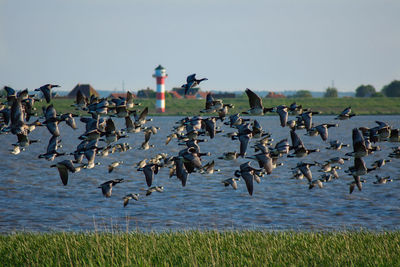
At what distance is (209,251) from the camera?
1759cm

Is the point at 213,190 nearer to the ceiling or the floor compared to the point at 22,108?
nearer to the floor

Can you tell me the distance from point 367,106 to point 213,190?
149 meters

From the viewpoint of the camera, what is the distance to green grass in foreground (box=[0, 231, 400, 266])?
1606cm

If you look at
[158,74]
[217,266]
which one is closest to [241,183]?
[217,266]

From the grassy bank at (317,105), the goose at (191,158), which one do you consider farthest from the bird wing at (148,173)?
the grassy bank at (317,105)

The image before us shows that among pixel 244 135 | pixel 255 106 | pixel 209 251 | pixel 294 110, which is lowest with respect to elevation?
pixel 209 251

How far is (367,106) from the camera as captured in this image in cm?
18088

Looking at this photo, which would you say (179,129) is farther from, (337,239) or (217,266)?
(217,266)

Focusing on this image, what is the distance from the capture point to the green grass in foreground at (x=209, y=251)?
52.7 feet

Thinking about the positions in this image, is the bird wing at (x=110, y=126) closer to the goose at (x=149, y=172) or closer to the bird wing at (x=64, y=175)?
the goose at (x=149, y=172)

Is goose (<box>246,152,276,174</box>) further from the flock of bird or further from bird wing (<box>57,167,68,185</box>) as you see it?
bird wing (<box>57,167,68,185</box>)

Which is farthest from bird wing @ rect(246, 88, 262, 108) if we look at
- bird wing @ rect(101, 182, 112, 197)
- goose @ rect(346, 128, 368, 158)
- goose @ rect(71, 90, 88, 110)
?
goose @ rect(71, 90, 88, 110)

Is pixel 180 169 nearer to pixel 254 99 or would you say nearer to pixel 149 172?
pixel 149 172

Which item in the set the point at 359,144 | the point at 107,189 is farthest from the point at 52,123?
the point at 359,144
